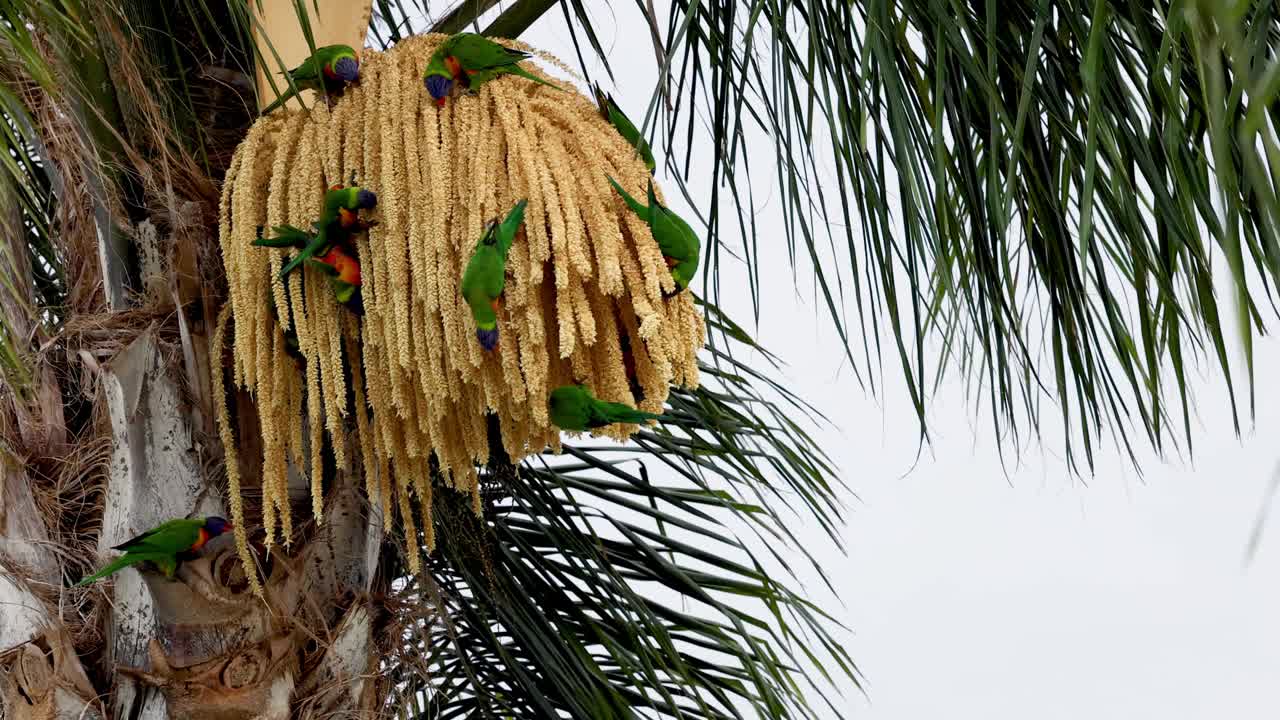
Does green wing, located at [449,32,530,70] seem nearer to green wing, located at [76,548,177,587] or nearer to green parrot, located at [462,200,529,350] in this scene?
green parrot, located at [462,200,529,350]

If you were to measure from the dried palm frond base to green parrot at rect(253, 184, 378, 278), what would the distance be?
19mm

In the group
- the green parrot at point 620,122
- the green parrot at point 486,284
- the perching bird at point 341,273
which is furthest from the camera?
the green parrot at point 620,122

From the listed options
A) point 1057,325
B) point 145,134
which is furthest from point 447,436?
point 1057,325

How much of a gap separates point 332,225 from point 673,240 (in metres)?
0.34

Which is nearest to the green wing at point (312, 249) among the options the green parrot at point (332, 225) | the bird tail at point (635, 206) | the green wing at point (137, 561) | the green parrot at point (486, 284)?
the green parrot at point (332, 225)

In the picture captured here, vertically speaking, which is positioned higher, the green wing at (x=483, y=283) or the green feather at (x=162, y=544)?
the green wing at (x=483, y=283)

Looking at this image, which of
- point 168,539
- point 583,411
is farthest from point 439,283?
point 168,539

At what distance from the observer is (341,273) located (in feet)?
4.41

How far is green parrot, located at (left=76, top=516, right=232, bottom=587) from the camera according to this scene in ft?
4.96

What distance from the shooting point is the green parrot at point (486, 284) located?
48.4 inches

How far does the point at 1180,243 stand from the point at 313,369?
0.92m

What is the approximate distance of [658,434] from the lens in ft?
7.81

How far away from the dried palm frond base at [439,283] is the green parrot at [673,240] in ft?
0.04

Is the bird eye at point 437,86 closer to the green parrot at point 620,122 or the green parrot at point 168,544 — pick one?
the green parrot at point 620,122
